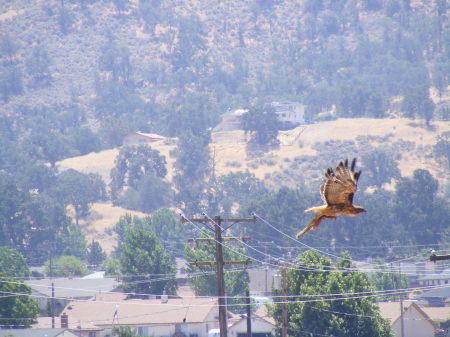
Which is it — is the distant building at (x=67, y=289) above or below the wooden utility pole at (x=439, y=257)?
above

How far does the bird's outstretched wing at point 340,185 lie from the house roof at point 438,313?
64.7 m

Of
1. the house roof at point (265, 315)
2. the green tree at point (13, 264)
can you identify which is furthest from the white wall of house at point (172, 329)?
the green tree at point (13, 264)

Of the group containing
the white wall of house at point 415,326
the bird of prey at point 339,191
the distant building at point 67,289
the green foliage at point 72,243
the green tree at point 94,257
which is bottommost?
the white wall of house at point 415,326

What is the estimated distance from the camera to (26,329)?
66.6 m

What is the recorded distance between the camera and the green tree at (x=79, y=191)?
183m

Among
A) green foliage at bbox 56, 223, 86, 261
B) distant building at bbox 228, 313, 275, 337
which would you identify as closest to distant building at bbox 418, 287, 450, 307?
distant building at bbox 228, 313, 275, 337

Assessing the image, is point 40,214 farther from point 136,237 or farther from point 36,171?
point 136,237

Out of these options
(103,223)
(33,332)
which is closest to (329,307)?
(33,332)

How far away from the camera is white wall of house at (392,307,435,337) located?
241ft

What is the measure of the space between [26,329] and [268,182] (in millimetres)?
134173

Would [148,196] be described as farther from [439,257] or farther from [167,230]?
[439,257]

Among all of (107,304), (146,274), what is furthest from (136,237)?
(107,304)

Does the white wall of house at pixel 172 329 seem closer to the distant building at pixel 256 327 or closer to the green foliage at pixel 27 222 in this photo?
the distant building at pixel 256 327

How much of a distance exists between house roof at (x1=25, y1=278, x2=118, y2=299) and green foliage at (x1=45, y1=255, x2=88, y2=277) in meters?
20.5
